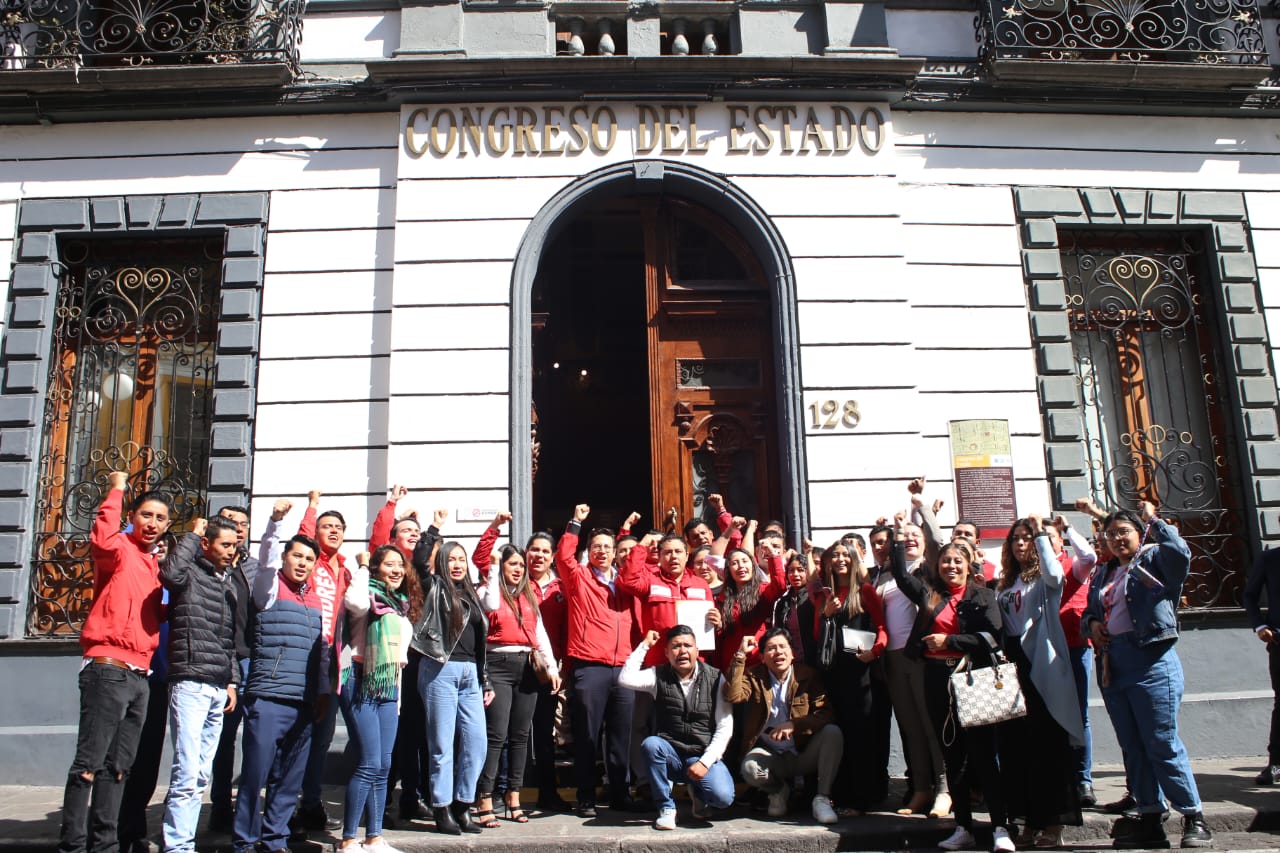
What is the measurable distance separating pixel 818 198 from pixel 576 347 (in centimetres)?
568

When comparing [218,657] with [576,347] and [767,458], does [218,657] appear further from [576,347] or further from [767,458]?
[576,347]

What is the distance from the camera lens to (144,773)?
6.48 meters

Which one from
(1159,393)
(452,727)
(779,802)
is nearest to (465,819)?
(452,727)

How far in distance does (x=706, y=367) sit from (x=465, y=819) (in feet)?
17.9

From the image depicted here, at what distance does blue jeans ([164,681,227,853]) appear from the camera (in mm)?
5969

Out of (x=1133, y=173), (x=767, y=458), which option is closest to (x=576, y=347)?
(x=767, y=458)

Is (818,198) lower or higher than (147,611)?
higher

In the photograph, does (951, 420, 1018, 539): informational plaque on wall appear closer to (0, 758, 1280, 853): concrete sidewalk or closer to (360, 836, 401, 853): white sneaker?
(0, 758, 1280, 853): concrete sidewalk

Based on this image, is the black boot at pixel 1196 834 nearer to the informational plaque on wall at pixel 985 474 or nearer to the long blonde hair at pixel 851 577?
the long blonde hair at pixel 851 577

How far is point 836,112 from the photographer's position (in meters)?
10.8

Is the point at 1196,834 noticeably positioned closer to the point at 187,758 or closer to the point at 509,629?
the point at 509,629

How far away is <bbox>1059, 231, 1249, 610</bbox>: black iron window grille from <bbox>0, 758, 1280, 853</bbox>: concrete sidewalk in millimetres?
3504

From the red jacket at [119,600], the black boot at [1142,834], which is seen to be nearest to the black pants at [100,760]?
the red jacket at [119,600]

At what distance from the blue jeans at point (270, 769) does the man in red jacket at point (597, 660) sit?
1.95 meters
